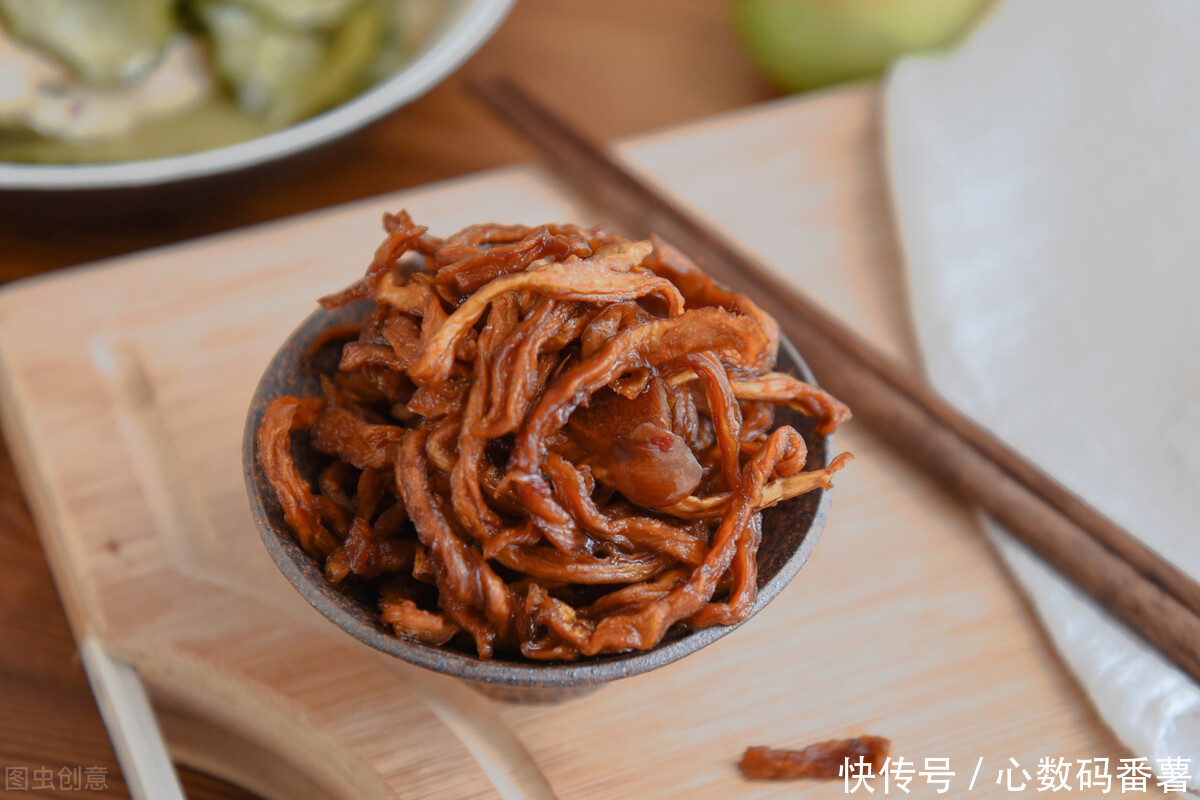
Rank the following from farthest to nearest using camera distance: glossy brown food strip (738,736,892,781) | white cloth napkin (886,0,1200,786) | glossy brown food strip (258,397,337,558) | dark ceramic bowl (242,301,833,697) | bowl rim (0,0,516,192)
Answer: bowl rim (0,0,516,192), white cloth napkin (886,0,1200,786), glossy brown food strip (738,736,892,781), glossy brown food strip (258,397,337,558), dark ceramic bowl (242,301,833,697)

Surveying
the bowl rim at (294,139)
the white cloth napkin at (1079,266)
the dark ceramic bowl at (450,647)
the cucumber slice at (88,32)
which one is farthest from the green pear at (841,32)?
the cucumber slice at (88,32)

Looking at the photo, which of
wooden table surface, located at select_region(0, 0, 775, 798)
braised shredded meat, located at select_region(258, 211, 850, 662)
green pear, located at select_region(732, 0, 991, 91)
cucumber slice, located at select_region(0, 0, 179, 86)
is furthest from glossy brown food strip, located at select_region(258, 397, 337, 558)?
green pear, located at select_region(732, 0, 991, 91)

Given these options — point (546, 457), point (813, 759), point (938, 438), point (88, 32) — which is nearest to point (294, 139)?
point (88, 32)

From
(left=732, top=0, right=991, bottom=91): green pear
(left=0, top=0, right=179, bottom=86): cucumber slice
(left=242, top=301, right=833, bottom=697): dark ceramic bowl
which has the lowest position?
(left=242, top=301, right=833, bottom=697): dark ceramic bowl

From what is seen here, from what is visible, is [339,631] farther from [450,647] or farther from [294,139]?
[294,139]

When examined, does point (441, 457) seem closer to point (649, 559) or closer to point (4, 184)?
point (649, 559)

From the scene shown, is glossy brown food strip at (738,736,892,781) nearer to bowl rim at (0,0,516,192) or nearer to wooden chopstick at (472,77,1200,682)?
wooden chopstick at (472,77,1200,682)

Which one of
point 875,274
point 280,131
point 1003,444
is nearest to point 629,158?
point 875,274
